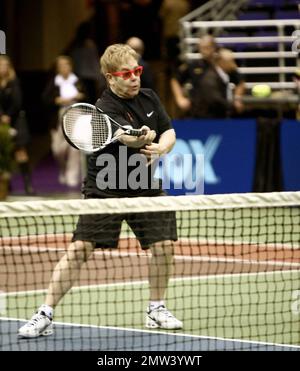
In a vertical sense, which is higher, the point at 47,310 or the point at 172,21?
the point at 172,21

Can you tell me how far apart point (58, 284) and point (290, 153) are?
5.90 meters

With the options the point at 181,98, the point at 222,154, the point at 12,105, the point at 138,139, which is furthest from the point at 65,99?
the point at 138,139

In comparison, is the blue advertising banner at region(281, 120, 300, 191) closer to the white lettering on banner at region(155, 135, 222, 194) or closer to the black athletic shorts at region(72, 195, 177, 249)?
the white lettering on banner at region(155, 135, 222, 194)

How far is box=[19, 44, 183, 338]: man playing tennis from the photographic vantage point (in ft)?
22.9

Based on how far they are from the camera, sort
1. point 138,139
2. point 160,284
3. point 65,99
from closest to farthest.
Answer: point 138,139
point 160,284
point 65,99

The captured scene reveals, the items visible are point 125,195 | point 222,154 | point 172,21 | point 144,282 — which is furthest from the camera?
point 172,21

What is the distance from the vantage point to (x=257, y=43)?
17109 mm

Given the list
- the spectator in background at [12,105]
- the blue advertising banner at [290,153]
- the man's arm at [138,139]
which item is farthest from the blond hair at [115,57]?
the spectator in background at [12,105]

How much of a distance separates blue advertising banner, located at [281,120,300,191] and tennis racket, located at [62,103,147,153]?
18.6 ft

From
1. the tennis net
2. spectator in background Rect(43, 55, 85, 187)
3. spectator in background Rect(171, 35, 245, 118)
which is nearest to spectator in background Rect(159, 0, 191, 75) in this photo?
spectator in background Rect(43, 55, 85, 187)

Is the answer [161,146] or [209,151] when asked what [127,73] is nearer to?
[161,146]

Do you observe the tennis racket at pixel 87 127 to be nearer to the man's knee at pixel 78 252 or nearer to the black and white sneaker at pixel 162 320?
the man's knee at pixel 78 252

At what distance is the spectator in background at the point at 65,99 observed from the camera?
14539mm

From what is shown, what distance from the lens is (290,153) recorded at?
1239cm
